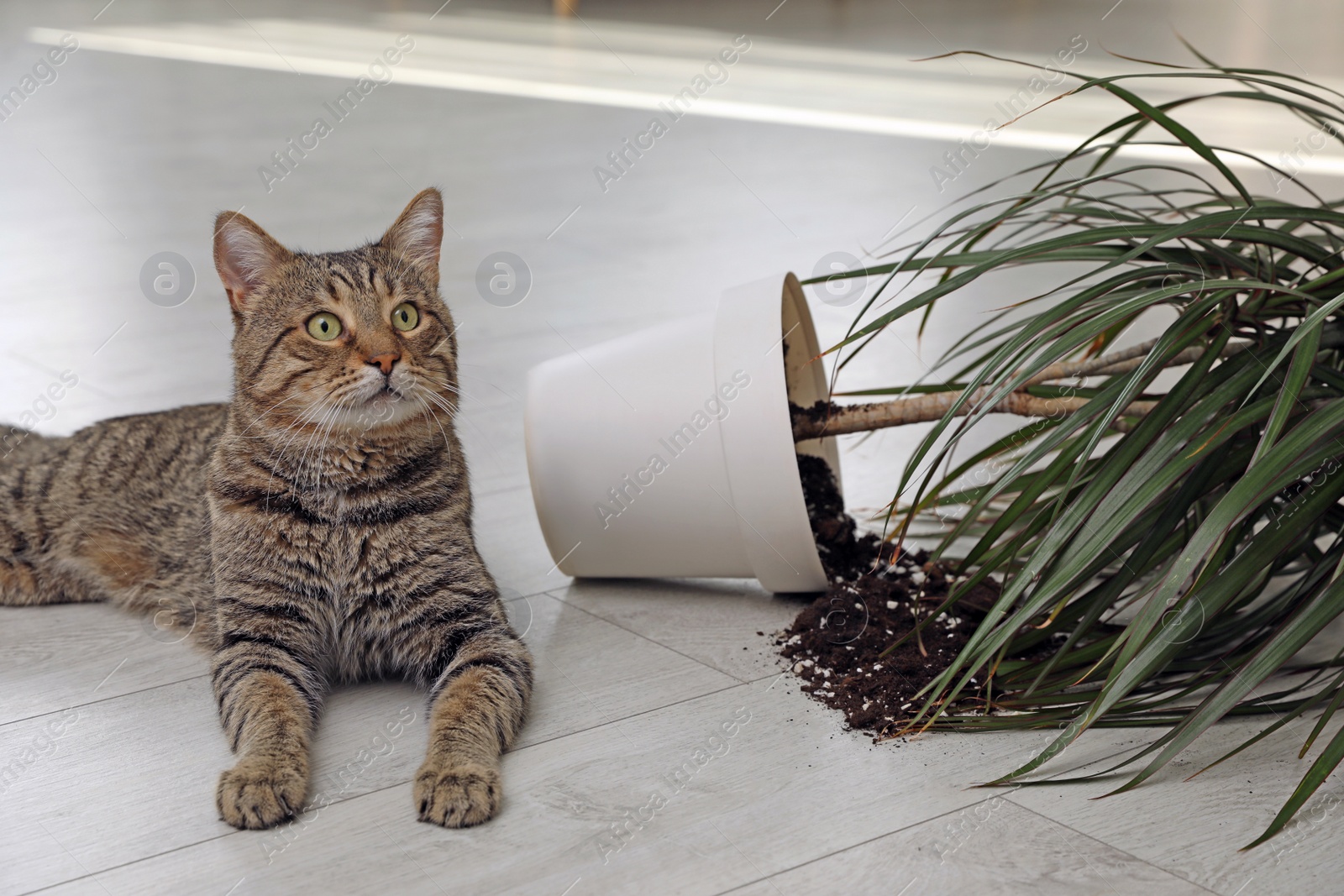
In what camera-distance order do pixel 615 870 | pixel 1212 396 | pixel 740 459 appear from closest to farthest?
pixel 615 870
pixel 1212 396
pixel 740 459

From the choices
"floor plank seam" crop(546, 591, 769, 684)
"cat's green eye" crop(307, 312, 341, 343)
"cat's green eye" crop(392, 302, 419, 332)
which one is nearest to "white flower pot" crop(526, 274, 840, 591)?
"floor plank seam" crop(546, 591, 769, 684)

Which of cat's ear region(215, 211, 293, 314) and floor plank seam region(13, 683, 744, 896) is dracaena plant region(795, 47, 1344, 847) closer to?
floor plank seam region(13, 683, 744, 896)

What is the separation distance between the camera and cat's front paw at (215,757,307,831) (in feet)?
5.21

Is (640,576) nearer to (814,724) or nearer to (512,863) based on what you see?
(814,724)

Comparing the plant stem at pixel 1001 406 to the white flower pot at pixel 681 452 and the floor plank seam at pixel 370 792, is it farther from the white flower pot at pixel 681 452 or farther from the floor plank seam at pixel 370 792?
the floor plank seam at pixel 370 792

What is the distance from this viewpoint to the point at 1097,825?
5.07ft

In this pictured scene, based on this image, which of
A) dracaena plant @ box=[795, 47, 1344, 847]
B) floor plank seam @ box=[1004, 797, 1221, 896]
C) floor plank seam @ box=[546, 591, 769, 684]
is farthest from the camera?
floor plank seam @ box=[546, 591, 769, 684]

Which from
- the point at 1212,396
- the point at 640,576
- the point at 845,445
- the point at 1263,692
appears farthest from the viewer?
the point at 845,445

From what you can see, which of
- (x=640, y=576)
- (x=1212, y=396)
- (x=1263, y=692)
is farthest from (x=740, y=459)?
(x=1263, y=692)

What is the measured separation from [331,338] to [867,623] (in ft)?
3.31

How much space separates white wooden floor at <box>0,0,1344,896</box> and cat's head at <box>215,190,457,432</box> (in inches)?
18.7

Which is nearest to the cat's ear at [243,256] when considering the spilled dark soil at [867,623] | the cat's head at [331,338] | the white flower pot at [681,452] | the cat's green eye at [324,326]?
the cat's head at [331,338]

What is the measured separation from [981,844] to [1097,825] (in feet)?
0.51

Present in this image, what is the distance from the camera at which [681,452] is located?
216 cm
